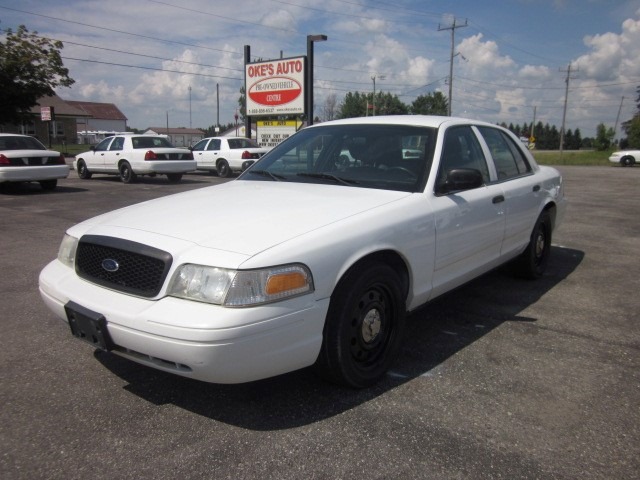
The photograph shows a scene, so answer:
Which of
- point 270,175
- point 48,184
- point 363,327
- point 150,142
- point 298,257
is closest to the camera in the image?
point 298,257

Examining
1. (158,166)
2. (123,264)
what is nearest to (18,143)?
(158,166)

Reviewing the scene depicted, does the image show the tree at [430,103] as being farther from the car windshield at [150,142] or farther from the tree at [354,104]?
the car windshield at [150,142]

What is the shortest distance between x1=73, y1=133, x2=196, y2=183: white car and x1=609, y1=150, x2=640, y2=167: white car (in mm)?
29078

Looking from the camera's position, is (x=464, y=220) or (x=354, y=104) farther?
(x=354, y=104)

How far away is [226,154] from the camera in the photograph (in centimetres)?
2014

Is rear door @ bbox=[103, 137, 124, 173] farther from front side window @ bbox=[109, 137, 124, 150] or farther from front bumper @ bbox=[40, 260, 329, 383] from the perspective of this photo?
front bumper @ bbox=[40, 260, 329, 383]

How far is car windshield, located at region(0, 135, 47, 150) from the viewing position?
1300 centimetres

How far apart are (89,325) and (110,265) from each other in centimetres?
32

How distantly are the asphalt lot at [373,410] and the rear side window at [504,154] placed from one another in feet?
4.02

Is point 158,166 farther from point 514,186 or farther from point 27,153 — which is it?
Answer: point 514,186

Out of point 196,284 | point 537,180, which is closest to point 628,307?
point 537,180

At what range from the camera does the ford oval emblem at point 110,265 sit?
271 centimetres

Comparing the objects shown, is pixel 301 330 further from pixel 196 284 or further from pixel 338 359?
pixel 196 284

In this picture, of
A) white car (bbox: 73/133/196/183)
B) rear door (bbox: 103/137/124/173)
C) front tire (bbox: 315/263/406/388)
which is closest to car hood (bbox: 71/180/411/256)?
front tire (bbox: 315/263/406/388)
